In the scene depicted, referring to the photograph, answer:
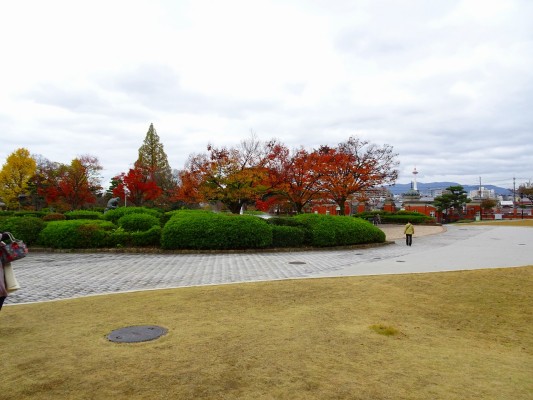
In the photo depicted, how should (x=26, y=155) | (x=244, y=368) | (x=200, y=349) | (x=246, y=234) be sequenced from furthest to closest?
(x=26, y=155), (x=246, y=234), (x=200, y=349), (x=244, y=368)

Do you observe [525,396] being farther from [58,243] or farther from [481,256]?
[58,243]

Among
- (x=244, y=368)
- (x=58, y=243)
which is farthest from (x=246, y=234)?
(x=244, y=368)

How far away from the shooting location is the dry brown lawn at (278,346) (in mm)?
3545

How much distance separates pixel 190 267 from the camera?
1134 cm

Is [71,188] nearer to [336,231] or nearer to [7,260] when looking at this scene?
[336,231]

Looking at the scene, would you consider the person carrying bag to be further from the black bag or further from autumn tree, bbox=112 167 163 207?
autumn tree, bbox=112 167 163 207

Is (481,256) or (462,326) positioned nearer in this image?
(462,326)

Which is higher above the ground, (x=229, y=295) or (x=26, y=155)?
(x=26, y=155)

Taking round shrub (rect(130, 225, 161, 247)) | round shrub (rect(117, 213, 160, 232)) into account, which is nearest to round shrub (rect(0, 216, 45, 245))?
round shrub (rect(117, 213, 160, 232))

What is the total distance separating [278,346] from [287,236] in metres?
11.5

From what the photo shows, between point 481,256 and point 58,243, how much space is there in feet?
52.0

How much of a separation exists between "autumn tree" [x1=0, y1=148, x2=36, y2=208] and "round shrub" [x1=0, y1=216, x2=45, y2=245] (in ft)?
112

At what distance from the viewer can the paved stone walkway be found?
28.1ft

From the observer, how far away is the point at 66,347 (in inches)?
179
